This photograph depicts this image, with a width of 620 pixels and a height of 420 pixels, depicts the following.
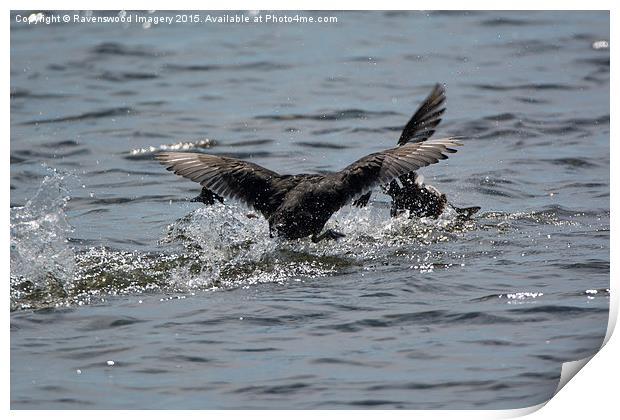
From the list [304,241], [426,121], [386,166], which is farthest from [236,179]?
[426,121]

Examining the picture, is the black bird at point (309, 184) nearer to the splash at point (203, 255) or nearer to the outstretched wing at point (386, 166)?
the outstretched wing at point (386, 166)

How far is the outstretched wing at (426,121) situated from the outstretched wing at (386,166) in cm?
70

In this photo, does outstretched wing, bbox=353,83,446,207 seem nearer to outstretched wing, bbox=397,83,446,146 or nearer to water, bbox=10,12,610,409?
outstretched wing, bbox=397,83,446,146

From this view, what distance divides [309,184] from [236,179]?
1.98ft

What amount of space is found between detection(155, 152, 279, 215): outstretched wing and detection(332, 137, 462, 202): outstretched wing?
1.94 feet

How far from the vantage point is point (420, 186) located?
30.0 ft

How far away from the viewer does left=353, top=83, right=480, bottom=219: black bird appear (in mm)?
9062

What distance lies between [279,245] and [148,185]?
2.77 meters

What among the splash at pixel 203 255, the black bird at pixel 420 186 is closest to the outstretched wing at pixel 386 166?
the splash at pixel 203 255

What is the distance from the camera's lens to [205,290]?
7.69 meters

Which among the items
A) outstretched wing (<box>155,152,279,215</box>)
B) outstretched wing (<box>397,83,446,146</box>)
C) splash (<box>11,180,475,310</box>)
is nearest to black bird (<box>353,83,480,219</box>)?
outstretched wing (<box>397,83,446,146</box>)

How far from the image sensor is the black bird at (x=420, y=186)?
906cm
